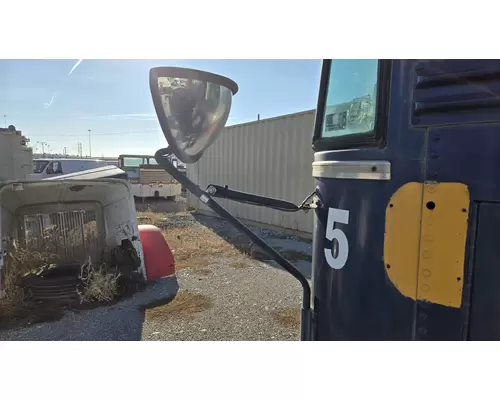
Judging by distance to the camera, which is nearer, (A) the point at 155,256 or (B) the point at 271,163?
(A) the point at 155,256

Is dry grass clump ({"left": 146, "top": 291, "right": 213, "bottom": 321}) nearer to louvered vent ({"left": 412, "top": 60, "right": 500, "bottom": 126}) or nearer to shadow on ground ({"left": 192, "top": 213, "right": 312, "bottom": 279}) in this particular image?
shadow on ground ({"left": 192, "top": 213, "right": 312, "bottom": 279})

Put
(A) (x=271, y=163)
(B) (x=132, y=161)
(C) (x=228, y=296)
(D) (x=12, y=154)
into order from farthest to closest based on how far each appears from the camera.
A: 1. (B) (x=132, y=161)
2. (D) (x=12, y=154)
3. (A) (x=271, y=163)
4. (C) (x=228, y=296)

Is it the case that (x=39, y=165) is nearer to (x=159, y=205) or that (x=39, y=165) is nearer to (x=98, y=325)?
(x=159, y=205)

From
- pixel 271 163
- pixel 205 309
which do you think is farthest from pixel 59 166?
pixel 205 309

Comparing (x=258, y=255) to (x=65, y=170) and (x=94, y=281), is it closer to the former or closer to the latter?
(x=94, y=281)

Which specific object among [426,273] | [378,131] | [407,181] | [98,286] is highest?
[378,131]

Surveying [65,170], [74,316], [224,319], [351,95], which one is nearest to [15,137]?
[65,170]

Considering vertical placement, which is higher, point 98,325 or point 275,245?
point 98,325

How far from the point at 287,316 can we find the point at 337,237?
248cm

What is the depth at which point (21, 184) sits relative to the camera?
3369 millimetres

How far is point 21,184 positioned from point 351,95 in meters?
3.55

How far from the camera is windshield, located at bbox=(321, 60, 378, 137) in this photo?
1.12 metres

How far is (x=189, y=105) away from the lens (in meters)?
1.10

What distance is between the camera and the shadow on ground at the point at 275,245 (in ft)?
17.8
